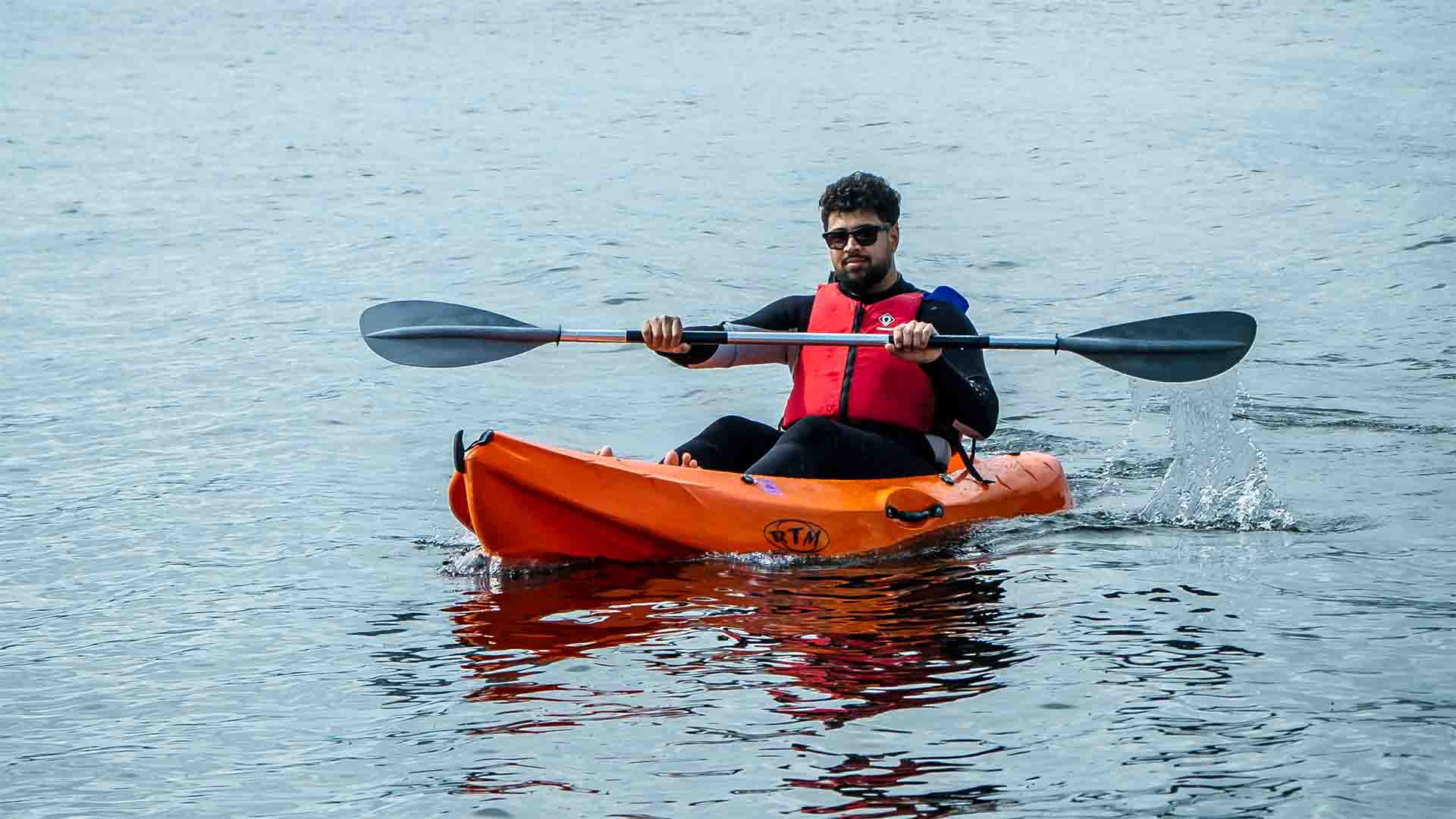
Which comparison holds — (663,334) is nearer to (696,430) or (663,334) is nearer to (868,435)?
(868,435)

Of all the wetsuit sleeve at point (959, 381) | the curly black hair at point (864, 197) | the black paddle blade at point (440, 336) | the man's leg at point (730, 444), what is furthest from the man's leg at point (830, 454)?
the black paddle blade at point (440, 336)

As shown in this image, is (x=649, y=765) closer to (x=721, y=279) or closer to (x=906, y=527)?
(x=906, y=527)

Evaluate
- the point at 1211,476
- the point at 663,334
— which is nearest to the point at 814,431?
the point at 663,334

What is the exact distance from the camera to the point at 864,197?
5.79 metres

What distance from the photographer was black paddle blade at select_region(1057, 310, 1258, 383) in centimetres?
612

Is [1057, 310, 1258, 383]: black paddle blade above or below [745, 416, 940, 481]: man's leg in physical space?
above

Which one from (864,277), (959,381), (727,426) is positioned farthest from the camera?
(727,426)

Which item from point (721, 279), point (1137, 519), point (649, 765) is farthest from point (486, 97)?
point (649, 765)

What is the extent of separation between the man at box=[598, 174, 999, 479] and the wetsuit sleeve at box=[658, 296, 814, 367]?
21mm

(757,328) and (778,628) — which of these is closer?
(778,628)

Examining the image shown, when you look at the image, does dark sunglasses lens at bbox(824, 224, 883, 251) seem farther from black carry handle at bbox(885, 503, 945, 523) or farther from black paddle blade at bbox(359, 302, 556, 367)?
black paddle blade at bbox(359, 302, 556, 367)

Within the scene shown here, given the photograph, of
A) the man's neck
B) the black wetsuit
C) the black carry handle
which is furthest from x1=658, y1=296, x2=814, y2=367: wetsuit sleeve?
the black carry handle

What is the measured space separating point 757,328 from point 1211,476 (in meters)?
2.04

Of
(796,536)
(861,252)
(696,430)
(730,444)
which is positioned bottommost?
(796,536)
